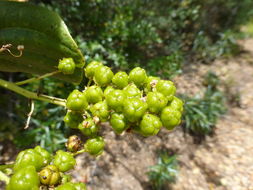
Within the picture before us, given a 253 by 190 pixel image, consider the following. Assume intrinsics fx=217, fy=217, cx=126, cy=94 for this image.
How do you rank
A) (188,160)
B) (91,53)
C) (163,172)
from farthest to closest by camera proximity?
(188,160) < (163,172) < (91,53)

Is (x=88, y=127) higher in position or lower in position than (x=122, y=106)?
lower

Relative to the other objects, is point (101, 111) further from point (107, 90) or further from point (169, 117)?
point (169, 117)

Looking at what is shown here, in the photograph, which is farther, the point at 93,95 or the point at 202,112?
the point at 202,112

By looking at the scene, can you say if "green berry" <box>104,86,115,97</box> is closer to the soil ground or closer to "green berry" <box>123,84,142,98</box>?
"green berry" <box>123,84,142,98</box>

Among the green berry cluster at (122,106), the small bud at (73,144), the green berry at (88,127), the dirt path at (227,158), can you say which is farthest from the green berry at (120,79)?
the dirt path at (227,158)

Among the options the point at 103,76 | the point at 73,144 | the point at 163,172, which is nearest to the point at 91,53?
the point at 103,76

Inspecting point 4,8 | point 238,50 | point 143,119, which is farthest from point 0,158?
point 238,50

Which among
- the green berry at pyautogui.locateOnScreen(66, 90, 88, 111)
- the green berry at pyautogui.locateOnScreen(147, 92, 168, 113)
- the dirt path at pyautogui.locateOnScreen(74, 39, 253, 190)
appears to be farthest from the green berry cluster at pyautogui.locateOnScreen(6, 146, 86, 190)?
the dirt path at pyautogui.locateOnScreen(74, 39, 253, 190)

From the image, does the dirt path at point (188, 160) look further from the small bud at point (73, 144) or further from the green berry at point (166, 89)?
the green berry at point (166, 89)
